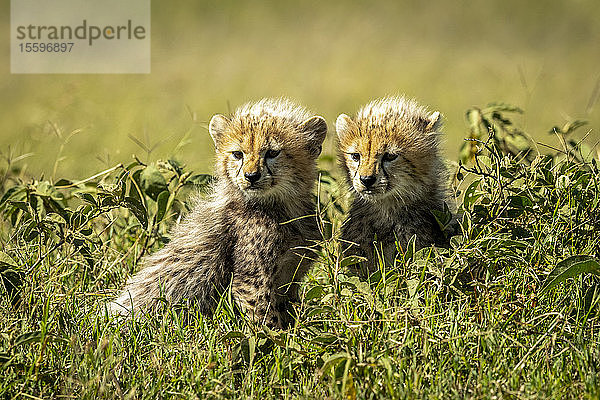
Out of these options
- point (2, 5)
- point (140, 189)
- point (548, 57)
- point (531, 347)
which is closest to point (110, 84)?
point (2, 5)

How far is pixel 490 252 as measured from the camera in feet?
10.9

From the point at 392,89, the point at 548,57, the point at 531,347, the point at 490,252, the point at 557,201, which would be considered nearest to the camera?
the point at 531,347

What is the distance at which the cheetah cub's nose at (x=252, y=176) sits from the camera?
3641mm

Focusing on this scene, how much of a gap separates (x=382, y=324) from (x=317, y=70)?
999 centimetres

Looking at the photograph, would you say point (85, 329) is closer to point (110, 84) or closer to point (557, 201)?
point (557, 201)

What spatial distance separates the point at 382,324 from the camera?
3148 millimetres

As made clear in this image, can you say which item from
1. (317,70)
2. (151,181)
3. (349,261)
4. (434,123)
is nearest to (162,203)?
(151,181)

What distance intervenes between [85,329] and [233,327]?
2.19ft

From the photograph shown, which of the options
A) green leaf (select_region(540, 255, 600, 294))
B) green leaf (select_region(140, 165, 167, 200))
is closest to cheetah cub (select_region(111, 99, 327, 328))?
green leaf (select_region(140, 165, 167, 200))

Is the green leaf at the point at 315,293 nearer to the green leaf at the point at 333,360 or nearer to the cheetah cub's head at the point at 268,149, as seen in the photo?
the green leaf at the point at 333,360

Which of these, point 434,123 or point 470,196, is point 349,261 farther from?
point 434,123

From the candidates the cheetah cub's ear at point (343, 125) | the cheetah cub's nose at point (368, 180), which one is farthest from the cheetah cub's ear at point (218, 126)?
the cheetah cub's nose at point (368, 180)

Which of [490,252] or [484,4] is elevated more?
[484,4]
